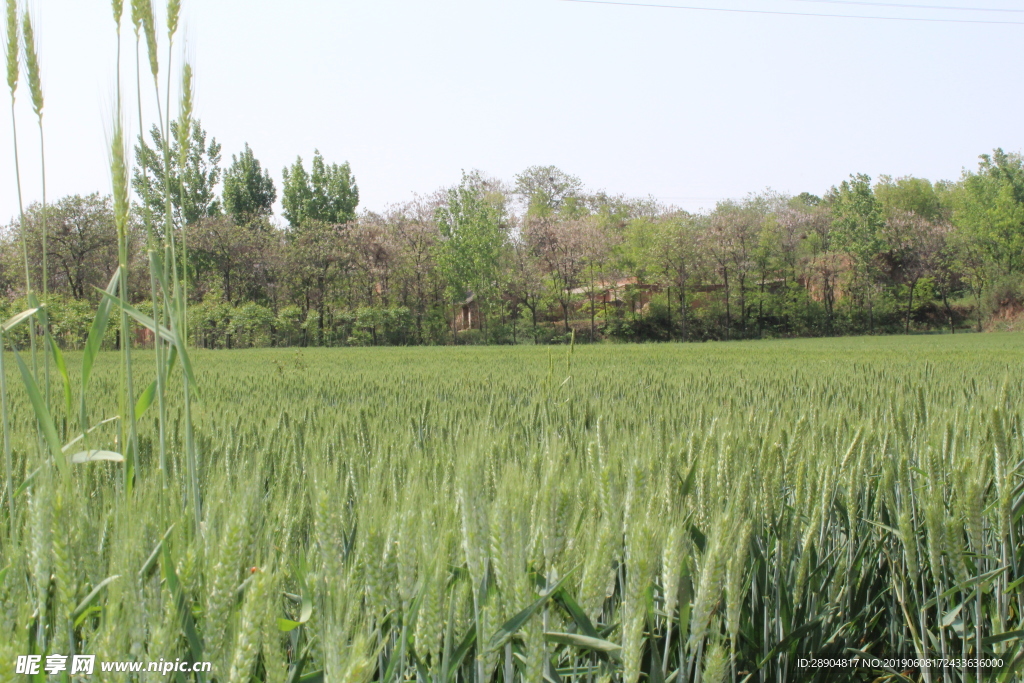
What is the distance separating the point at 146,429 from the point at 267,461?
130 centimetres

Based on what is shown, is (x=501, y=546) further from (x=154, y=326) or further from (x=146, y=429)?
(x=146, y=429)

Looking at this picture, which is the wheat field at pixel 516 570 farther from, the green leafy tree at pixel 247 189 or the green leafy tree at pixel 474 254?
the green leafy tree at pixel 247 189

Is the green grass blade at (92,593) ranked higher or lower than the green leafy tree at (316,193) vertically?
lower

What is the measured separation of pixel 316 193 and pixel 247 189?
4.56 m

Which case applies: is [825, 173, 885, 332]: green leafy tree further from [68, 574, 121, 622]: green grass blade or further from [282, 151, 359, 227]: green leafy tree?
[68, 574, 121, 622]: green grass blade

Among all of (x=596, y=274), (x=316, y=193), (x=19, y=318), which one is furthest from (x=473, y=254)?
(x=19, y=318)

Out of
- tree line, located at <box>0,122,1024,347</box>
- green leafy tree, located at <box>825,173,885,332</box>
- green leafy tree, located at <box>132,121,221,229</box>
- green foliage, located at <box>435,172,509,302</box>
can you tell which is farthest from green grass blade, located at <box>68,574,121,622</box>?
green leafy tree, located at <box>825,173,885,332</box>

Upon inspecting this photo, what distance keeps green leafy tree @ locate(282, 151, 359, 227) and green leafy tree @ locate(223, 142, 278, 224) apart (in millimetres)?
1451

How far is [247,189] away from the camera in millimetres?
48500

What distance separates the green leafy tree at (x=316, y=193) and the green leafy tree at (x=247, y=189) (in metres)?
1.45

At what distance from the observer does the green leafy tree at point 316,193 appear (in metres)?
48.4

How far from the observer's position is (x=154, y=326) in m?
1.17

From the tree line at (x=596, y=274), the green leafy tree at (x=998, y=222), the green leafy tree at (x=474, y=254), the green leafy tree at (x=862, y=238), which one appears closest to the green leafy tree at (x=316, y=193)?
the tree line at (x=596, y=274)

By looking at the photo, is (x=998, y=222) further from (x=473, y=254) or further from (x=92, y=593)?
(x=92, y=593)
